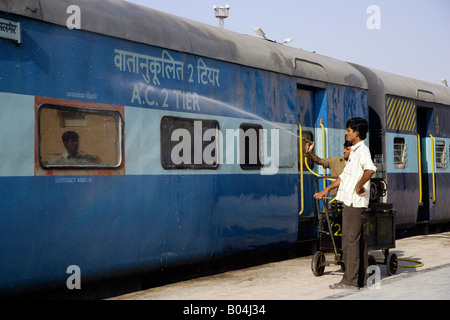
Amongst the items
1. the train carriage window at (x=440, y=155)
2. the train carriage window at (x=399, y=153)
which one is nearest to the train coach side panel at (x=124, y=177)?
the train carriage window at (x=399, y=153)

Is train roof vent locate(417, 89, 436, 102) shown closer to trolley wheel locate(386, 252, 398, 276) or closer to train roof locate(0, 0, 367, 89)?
train roof locate(0, 0, 367, 89)

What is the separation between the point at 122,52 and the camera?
7.10 metres

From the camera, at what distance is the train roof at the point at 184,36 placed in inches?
250

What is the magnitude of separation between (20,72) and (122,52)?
144 cm

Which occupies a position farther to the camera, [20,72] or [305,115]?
[305,115]

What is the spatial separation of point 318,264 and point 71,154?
3688 mm

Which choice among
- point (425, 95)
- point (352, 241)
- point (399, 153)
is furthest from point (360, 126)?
point (425, 95)

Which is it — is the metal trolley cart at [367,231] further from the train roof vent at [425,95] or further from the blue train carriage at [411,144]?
the train roof vent at [425,95]

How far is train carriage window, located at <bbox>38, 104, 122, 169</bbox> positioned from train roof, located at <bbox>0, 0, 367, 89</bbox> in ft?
2.94

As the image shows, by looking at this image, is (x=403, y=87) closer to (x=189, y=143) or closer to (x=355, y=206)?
(x=355, y=206)

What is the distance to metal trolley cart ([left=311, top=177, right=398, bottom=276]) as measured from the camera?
8.16 meters

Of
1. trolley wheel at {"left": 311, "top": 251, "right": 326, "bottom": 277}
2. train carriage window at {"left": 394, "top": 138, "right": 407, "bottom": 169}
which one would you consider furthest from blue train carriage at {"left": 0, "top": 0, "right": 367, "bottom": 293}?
train carriage window at {"left": 394, "top": 138, "right": 407, "bottom": 169}
